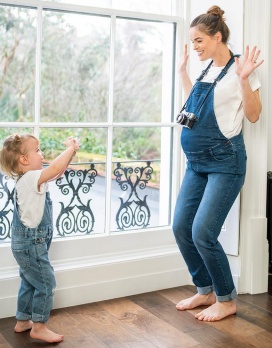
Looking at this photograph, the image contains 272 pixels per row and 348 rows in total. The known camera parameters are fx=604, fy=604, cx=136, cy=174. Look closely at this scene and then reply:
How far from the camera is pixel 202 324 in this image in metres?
2.89

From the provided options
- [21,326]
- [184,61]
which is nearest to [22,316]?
[21,326]

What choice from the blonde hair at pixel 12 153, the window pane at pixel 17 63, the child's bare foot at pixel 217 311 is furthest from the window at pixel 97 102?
the child's bare foot at pixel 217 311

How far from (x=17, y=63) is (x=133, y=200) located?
0.98m

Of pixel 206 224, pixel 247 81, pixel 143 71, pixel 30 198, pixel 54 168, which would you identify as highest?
pixel 143 71

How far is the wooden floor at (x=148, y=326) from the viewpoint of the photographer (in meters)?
2.65

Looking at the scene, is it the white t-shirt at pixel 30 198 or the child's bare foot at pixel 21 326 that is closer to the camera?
the white t-shirt at pixel 30 198

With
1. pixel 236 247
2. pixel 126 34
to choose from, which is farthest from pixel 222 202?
pixel 126 34

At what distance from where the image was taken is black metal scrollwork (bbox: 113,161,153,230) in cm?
330

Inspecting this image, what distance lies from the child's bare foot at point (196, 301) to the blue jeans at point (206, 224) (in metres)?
0.03

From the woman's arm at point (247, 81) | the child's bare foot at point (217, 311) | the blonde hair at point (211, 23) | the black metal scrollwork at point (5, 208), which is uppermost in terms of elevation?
the blonde hair at point (211, 23)

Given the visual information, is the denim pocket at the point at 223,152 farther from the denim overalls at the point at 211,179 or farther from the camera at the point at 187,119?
the camera at the point at 187,119

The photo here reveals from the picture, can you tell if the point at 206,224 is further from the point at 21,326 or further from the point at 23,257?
the point at 21,326

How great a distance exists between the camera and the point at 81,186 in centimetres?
316

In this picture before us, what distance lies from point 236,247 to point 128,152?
2.61ft
